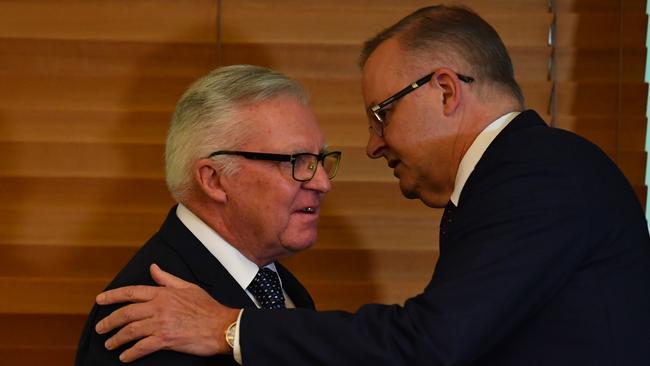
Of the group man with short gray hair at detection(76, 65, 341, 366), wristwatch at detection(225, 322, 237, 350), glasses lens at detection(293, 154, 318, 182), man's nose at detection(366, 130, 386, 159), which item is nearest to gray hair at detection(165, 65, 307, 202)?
man with short gray hair at detection(76, 65, 341, 366)

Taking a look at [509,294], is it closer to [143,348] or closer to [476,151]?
[476,151]

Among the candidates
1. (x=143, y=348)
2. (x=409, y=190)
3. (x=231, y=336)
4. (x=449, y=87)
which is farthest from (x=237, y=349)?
(x=449, y=87)

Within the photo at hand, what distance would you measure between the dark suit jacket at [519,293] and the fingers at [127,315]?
174mm

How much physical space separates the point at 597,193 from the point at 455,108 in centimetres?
32

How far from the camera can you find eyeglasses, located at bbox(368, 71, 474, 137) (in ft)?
6.12

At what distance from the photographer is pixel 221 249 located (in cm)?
189

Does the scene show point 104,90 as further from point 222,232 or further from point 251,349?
point 251,349

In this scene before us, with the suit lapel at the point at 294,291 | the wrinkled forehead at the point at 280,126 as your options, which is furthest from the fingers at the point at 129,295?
the suit lapel at the point at 294,291

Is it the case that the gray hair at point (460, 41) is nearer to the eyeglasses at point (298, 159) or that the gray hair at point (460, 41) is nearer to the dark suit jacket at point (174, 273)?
the eyeglasses at point (298, 159)

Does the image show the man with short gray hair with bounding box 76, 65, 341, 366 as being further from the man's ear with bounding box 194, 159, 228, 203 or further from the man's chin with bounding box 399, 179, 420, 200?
the man's chin with bounding box 399, 179, 420, 200

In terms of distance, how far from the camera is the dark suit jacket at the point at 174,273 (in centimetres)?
175

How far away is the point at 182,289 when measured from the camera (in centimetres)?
172

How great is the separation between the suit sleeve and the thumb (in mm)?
136

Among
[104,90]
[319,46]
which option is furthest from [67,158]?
[319,46]
